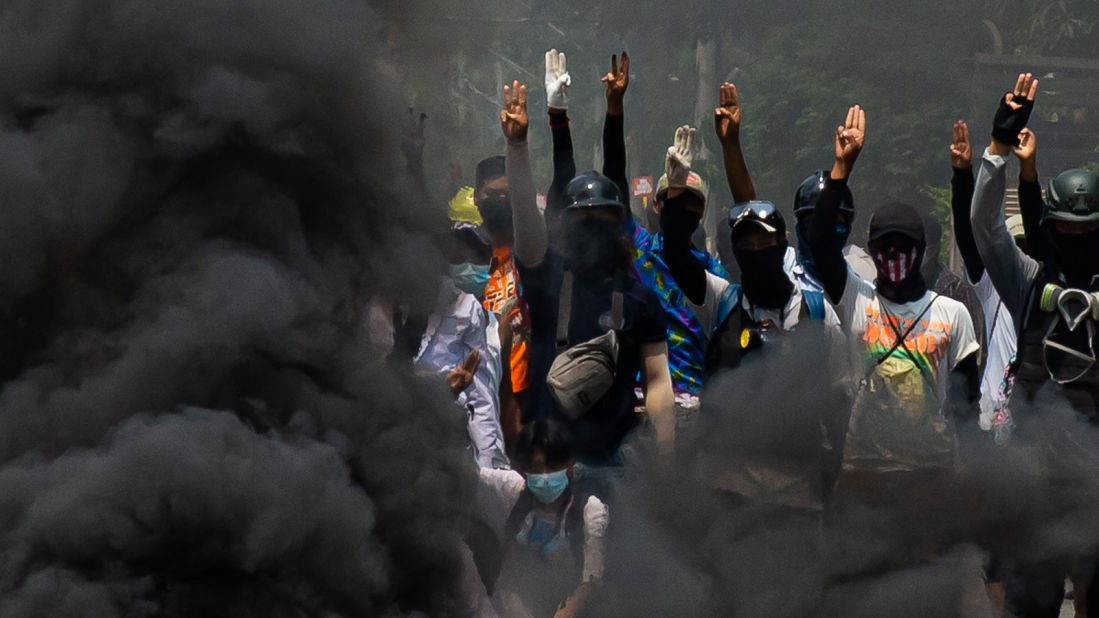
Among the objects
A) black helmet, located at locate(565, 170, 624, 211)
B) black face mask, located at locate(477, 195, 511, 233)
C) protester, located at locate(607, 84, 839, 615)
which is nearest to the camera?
protester, located at locate(607, 84, 839, 615)

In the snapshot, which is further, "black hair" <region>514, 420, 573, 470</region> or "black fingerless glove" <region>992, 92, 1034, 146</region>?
"black fingerless glove" <region>992, 92, 1034, 146</region>

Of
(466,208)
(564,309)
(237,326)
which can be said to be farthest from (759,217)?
(466,208)

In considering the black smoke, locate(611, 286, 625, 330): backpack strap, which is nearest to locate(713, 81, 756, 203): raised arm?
locate(611, 286, 625, 330): backpack strap

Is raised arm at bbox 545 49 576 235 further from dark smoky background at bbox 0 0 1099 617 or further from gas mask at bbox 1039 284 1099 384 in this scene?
gas mask at bbox 1039 284 1099 384

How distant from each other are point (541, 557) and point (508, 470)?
43 cm

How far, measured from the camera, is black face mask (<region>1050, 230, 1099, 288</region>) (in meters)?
7.85

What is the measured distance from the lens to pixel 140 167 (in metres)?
5.47

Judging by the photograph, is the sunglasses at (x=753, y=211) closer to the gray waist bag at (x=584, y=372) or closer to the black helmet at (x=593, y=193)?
the black helmet at (x=593, y=193)

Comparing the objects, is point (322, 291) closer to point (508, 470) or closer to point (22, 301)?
point (22, 301)

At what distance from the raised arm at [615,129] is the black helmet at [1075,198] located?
1.92m

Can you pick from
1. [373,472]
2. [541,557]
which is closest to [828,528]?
[541,557]

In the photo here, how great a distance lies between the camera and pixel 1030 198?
26.7ft

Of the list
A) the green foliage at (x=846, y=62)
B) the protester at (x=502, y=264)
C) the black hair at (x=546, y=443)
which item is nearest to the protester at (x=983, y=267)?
the black hair at (x=546, y=443)

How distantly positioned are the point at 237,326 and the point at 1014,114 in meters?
4.17
